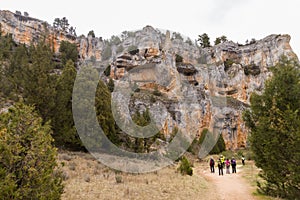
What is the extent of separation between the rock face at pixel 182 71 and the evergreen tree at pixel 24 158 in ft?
106

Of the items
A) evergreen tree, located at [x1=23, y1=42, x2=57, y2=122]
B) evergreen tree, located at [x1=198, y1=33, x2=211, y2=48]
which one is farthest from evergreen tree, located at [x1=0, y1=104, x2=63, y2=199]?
evergreen tree, located at [x1=198, y1=33, x2=211, y2=48]

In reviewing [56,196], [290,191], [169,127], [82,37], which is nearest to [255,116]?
[290,191]

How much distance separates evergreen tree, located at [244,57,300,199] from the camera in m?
8.35

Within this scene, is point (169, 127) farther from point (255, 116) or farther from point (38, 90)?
point (255, 116)

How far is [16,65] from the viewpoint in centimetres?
3005

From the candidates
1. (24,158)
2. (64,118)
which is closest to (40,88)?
(64,118)

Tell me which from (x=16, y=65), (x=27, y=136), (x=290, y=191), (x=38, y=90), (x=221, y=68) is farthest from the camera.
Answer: (x=221, y=68)

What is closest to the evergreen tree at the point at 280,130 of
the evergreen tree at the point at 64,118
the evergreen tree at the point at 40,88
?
the evergreen tree at the point at 64,118

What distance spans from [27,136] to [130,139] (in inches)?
795

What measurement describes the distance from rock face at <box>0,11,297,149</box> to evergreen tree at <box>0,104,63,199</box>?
32424 mm

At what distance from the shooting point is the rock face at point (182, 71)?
4828cm

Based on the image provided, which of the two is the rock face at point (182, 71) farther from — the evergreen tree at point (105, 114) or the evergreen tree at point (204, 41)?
the evergreen tree at point (105, 114)

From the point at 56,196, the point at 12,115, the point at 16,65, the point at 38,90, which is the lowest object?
the point at 56,196

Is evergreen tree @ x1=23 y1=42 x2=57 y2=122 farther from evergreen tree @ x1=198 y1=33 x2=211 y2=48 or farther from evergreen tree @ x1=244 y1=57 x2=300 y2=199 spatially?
evergreen tree @ x1=198 y1=33 x2=211 y2=48
